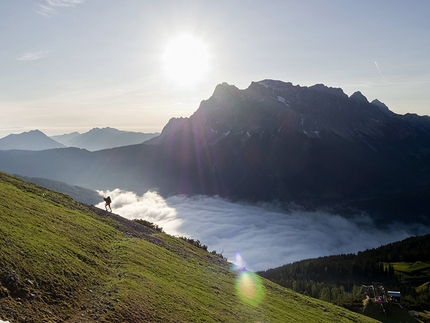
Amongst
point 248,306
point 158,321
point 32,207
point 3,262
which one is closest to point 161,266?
point 248,306

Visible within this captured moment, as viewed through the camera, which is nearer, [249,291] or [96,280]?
[96,280]

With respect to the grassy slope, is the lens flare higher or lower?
lower

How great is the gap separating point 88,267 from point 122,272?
357cm

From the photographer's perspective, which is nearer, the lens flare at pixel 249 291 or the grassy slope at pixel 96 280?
the grassy slope at pixel 96 280

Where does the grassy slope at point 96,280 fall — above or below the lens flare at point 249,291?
above

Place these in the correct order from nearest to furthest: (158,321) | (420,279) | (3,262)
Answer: (3,262) < (158,321) < (420,279)

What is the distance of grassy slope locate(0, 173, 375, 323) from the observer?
746 inches

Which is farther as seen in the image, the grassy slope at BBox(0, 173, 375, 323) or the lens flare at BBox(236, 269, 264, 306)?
the lens flare at BBox(236, 269, 264, 306)

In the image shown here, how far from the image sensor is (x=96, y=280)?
24078 millimetres

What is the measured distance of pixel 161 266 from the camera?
118 feet

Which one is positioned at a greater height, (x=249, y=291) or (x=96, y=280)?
(x=96, y=280)

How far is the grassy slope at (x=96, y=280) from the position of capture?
19.0 m

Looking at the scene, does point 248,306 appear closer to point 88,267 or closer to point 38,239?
point 88,267

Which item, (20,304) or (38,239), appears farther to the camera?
(38,239)
